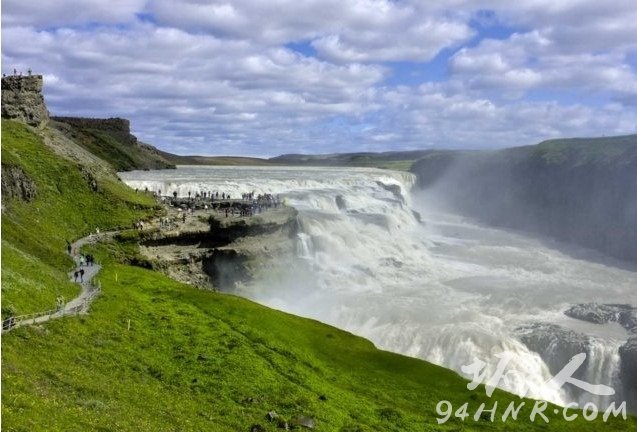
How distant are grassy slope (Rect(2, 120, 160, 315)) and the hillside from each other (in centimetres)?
9817

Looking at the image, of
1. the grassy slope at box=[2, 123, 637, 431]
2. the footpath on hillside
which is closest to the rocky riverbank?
the footpath on hillside

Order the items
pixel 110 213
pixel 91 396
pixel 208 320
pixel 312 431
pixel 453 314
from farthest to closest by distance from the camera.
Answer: pixel 110 213 → pixel 453 314 → pixel 208 320 → pixel 312 431 → pixel 91 396

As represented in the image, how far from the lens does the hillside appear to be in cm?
13350

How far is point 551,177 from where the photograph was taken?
168 meters

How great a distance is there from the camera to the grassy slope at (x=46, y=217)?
40.7 metres

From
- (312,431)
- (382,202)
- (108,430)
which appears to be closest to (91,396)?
(108,430)

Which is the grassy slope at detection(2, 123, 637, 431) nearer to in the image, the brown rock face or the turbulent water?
the turbulent water

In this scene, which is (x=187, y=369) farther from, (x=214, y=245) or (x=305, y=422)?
(x=214, y=245)

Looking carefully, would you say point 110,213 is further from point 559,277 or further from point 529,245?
point 529,245

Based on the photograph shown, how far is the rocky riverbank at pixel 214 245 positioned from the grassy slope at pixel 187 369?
27.4 feet

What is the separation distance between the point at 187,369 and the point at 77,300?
1198cm

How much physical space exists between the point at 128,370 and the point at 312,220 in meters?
62.7

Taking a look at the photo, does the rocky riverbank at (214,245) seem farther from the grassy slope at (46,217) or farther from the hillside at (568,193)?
the hillside at (568,193)

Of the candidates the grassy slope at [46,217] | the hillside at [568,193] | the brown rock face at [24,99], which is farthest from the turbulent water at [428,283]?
the brown rock face at [24,99]
